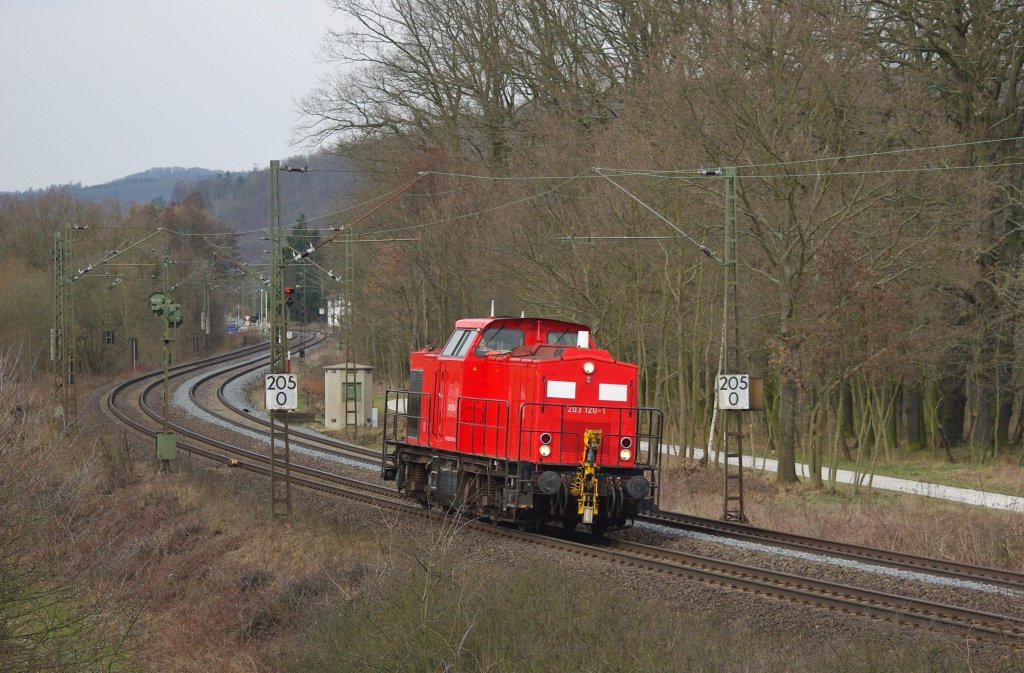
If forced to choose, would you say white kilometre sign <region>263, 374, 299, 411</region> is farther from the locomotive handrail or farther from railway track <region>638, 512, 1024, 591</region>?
railway track <region>638, 512, 1024, 591</region>

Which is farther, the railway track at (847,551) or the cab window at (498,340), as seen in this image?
the cab window at (498,340)

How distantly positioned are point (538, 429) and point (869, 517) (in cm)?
722

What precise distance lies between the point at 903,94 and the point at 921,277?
16.9 ft

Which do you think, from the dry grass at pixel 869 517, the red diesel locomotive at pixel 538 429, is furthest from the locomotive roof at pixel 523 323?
the dry grass at pixel 869 517

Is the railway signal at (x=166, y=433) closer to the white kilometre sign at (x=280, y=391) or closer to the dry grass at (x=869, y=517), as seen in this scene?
the white kilometre sign at (x=280, y=391)

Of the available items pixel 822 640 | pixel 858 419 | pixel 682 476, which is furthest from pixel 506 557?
pixel 858 419

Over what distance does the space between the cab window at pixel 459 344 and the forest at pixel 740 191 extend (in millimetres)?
5913

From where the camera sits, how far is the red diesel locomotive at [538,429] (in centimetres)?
1758

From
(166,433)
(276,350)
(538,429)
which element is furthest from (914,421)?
(538,429)

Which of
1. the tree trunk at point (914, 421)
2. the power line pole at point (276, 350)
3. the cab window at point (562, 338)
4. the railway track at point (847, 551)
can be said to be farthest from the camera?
the tree trunk at point (914, 421)

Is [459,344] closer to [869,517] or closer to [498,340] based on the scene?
[498,340]

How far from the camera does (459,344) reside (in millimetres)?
19531

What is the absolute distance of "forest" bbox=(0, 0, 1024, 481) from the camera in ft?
92.8

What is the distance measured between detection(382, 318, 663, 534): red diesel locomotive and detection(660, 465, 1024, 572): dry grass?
12.5ft
